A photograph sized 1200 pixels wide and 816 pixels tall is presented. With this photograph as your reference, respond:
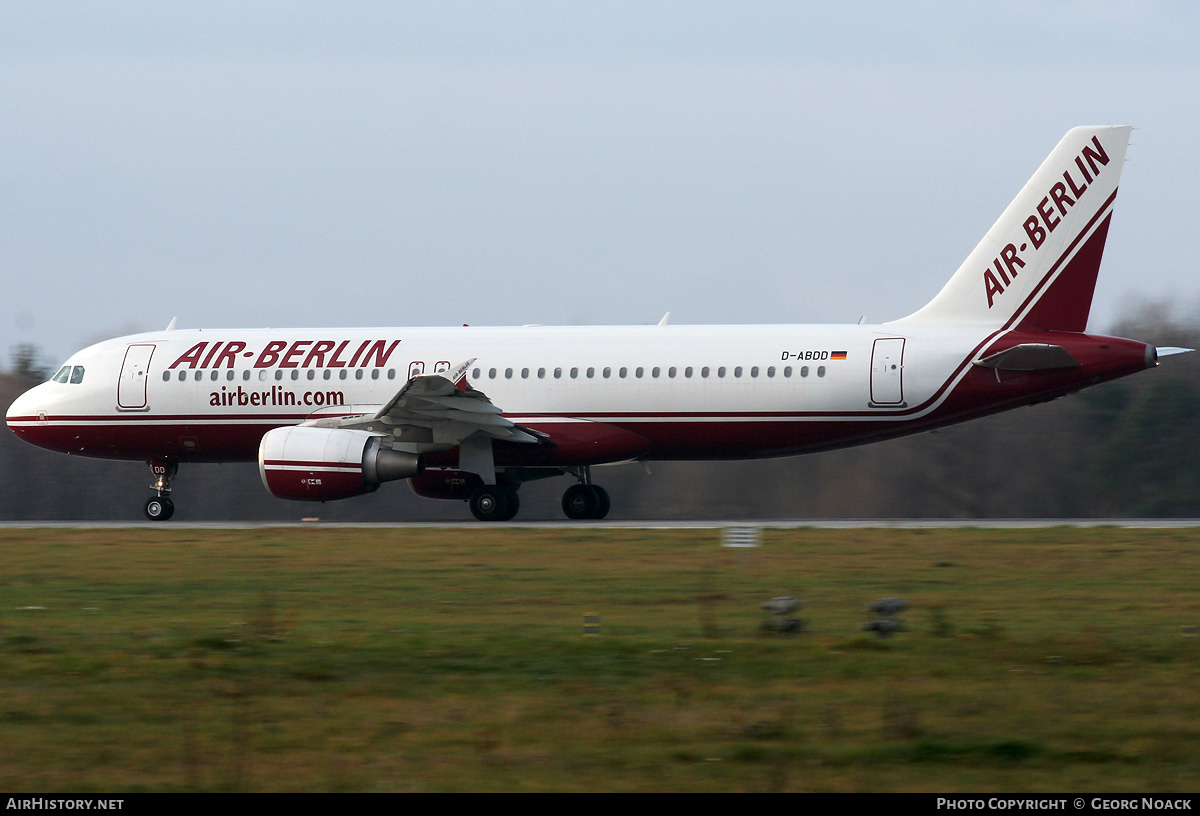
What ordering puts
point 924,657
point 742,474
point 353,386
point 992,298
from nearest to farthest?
point 924,657, point 992,298, point 353,386, point 742,474

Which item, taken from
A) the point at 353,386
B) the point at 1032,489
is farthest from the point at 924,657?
the point at 1032,489

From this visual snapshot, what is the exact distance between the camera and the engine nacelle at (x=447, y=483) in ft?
88.6

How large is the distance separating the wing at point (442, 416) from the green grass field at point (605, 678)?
23.8ft

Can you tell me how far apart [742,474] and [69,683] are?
74.1 ft

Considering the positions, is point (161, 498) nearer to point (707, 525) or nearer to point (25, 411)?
point (25, 411)

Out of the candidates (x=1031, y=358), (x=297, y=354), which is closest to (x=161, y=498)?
(x=297, y=354)

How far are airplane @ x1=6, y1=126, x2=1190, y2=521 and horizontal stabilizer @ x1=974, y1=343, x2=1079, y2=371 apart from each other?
1.3 inches

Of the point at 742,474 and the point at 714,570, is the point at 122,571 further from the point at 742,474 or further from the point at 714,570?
the point at 742,474

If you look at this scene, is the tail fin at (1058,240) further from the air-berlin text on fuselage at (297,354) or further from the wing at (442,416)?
the air-berlin text on fuselage at (297,354)

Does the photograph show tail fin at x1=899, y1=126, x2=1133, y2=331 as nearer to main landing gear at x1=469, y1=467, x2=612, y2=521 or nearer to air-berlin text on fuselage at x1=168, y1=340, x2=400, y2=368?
main landing gear at x1=469, y1=467, x2=612, y2=521

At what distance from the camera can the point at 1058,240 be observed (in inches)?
958

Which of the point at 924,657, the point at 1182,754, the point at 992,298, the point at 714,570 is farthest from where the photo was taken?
the point at 992,298

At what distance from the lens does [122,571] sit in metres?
18.0

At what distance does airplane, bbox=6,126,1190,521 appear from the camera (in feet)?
79.6
